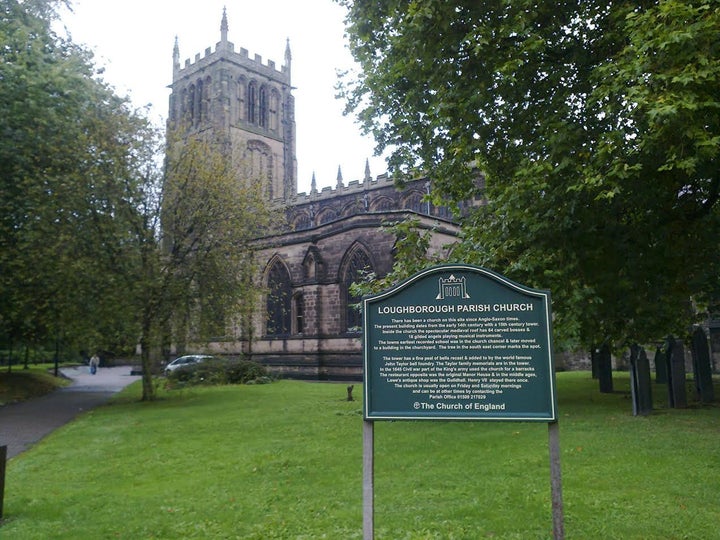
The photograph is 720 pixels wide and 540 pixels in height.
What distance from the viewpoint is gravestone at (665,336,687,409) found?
14.3 metres

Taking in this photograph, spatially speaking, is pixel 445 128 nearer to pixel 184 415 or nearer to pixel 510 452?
pixel 510 452

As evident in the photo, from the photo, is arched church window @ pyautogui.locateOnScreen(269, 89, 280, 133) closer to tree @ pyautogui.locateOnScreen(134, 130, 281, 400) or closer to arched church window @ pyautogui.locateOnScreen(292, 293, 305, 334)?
arched church window @ pyautogui.locateOnScreen(292, 293, 305, 334)

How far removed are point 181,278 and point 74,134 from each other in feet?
18.1

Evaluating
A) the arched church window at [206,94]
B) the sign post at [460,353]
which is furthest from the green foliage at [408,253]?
the arched church window at [206,94]

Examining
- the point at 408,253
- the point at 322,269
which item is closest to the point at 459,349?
A: the point at 408,253

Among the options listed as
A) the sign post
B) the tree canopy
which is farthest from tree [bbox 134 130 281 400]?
the sign post

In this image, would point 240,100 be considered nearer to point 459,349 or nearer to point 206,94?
point 206,94

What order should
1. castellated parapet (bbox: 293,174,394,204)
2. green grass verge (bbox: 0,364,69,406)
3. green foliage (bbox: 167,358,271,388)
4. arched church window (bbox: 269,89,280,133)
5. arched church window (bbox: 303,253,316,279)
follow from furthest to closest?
arched church window (bbox: 269,89,280,133)
castellated parapet (bbox: 293,174,394,204)
arched church window (bbox: 303,253,316,279)
green foliage (bbox: 167,358,271,388)
green grass verge (bbox: 0,364,69,406)

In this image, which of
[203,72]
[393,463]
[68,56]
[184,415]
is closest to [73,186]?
[68,56]

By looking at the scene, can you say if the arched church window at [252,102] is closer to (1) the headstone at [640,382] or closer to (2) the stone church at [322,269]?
(2) the stone church at [322,269]

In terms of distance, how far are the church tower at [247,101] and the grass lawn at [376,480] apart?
4613 cm

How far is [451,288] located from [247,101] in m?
59.4

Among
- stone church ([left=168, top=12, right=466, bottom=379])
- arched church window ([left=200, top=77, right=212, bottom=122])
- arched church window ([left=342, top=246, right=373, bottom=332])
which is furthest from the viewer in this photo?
arched church window ([left=200, top=77, right=212, bottom=122])

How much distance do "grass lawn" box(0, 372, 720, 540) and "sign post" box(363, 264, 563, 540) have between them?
57.3 inches
